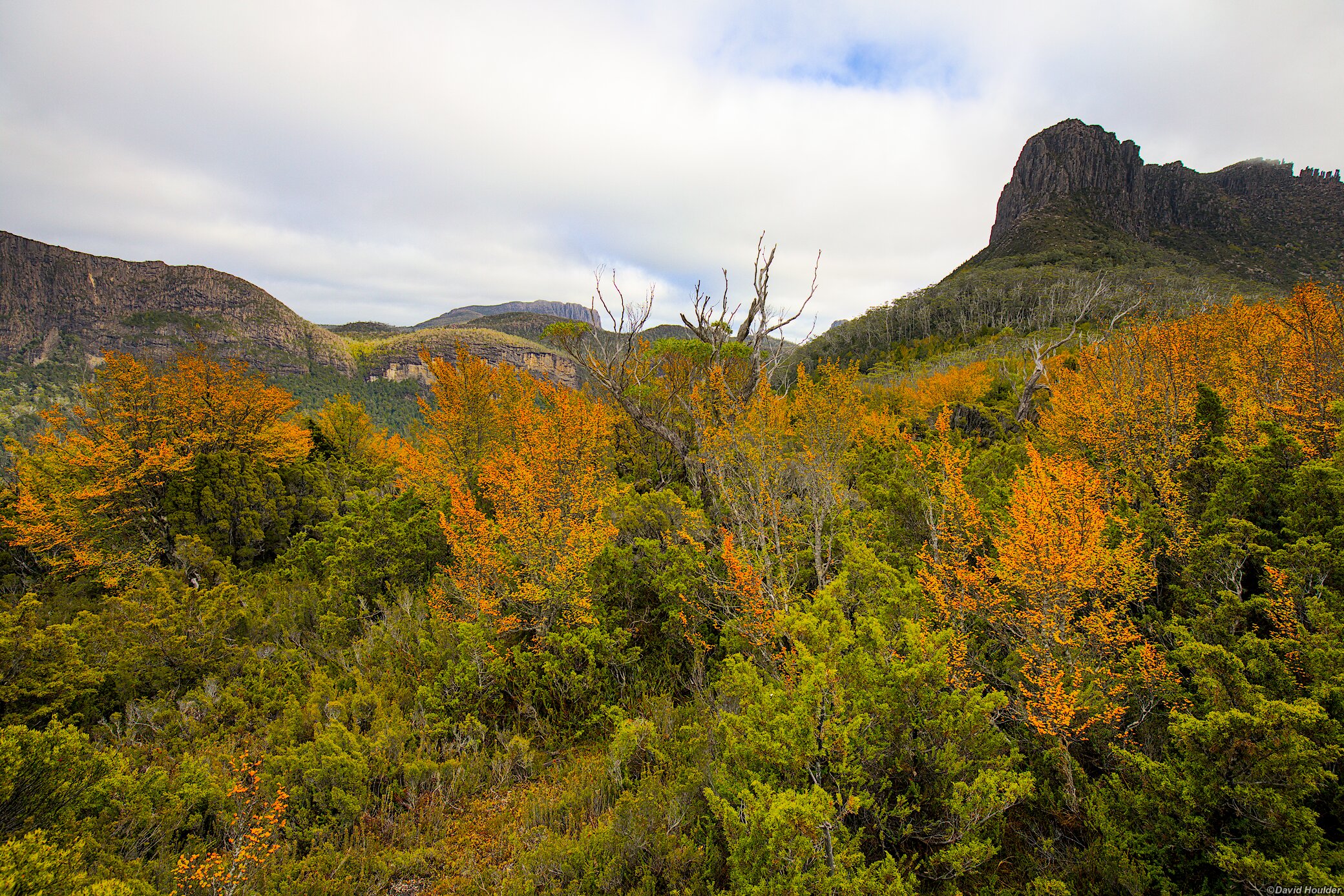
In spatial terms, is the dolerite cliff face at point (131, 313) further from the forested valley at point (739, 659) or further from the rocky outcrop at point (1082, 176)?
the rocky outcrop at point (1082, 176)

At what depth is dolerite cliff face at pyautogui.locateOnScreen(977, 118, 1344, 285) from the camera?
11162 cm

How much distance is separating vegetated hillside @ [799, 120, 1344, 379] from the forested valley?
50916 millimetres

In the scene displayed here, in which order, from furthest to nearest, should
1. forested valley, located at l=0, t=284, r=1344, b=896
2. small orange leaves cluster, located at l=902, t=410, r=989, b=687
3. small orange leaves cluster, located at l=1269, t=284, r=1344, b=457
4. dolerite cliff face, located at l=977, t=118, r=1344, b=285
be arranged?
dolerite cliff face, located at l=977, t=118, r=1344, b=285, small orange leaves cluster, located at l=1269, t=284, r=1344, b=457, small orange leaves cluster, located at l=902, t=410, r=989, b=687, forested valley, located at l=0, t=284, r=1344, b=896

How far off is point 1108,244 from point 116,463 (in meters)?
154

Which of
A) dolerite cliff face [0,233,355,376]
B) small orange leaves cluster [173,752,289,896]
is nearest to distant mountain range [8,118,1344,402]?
dolerite cliff face [0,233,355,376]

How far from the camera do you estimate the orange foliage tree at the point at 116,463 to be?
41.5 feet

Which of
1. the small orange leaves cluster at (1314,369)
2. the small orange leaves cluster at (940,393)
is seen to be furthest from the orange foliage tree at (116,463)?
the small orange leaves cluster at (940,393)

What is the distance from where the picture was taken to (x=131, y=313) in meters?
134

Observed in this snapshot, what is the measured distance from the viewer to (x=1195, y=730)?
3.38 meters

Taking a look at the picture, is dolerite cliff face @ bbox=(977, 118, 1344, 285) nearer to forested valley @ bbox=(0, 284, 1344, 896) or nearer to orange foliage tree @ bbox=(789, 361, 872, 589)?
orange foliage tree @ bbox=(789, 361, 872, 589)

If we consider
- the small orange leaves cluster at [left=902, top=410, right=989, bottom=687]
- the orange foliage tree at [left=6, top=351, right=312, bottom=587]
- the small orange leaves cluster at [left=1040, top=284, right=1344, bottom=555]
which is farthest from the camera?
the orange foliage tree at [left=6, top=351, right=312, bottom=587]

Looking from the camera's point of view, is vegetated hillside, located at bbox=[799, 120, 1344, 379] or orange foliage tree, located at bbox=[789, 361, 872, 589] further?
vegetated hillside, located at bbox=[799, 120, 1344, 379]

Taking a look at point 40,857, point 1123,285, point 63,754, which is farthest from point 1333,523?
point 1123,285

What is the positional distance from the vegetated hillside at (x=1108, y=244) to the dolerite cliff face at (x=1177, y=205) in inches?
16.3
